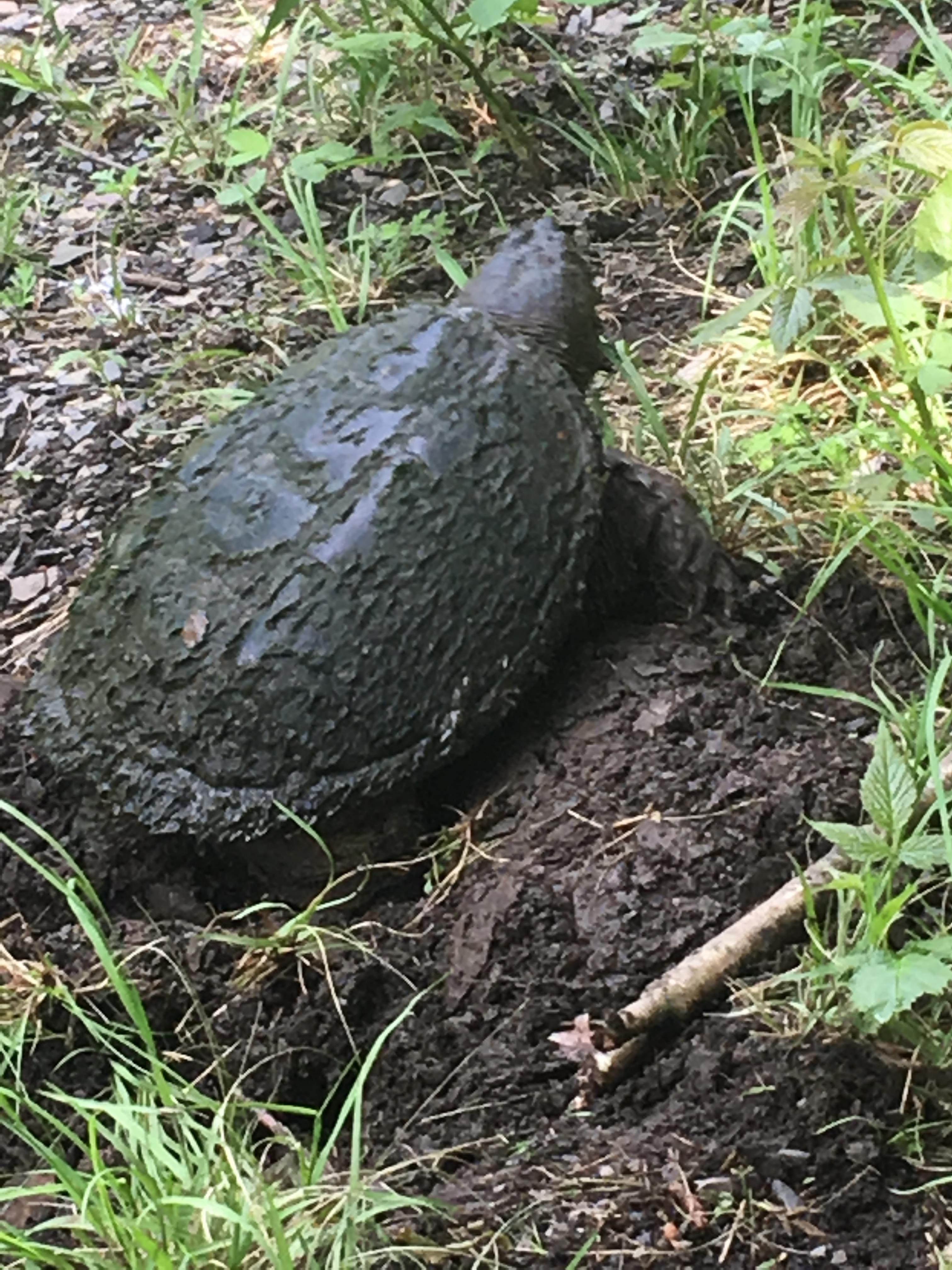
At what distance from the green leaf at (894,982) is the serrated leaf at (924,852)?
0.10 m

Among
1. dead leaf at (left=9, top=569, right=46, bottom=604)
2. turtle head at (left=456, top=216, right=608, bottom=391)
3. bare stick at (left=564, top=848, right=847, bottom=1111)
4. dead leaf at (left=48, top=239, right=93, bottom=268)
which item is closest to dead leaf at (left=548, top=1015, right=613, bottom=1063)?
bare stick at (left=564, top=848, right=847, bottom=1111)

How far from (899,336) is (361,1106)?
4.04 ft

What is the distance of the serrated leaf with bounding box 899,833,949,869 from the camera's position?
4.57 feet

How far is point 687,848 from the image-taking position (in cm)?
172

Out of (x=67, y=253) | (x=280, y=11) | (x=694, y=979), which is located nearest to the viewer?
(x=694, y=979)

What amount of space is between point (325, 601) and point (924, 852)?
0.87 m

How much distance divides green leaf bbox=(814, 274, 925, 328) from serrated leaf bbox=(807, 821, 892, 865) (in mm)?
695

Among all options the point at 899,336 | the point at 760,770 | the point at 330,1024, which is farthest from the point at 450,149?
the point at 330,1024

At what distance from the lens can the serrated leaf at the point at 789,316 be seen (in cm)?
160

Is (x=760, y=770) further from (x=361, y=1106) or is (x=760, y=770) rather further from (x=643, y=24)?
(x=643, y=24)

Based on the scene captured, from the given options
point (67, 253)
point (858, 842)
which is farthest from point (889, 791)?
point (67, 253)

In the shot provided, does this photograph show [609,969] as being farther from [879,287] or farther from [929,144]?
[929,144]

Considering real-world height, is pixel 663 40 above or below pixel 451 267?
above

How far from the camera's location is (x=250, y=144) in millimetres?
3109
